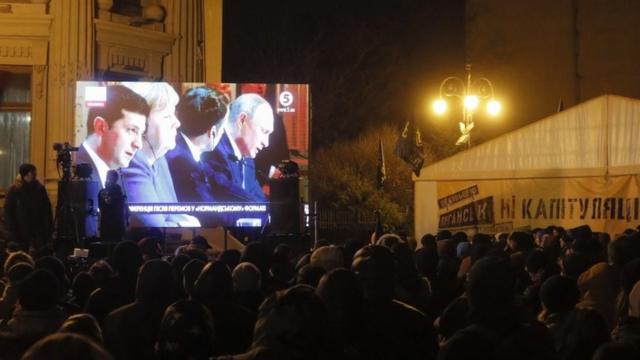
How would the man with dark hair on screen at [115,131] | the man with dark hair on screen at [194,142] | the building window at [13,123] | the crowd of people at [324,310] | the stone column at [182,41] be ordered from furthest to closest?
the stone column at [182,41] < the building window at [13,123] < the man with dark hair on screen at [194,142] < the man with dark hair on screen at [115,131] < the crowd of people at [324,310]

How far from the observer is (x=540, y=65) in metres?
45.3

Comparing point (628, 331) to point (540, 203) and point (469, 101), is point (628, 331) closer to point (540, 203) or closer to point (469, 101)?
A: point (540, 203)

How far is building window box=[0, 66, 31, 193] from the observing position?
20.2 m

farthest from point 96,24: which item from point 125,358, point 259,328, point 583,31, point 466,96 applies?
point 583,31

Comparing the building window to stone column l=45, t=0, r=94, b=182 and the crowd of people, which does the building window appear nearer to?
stone column l=45, t=0, r=94, b=182

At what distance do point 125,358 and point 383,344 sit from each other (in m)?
1.58

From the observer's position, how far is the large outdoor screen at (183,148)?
1764 centimetres

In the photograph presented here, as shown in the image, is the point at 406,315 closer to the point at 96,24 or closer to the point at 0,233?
the point at 0,233

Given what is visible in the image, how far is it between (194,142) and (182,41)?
4360 mm

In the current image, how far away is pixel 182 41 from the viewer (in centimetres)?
2162

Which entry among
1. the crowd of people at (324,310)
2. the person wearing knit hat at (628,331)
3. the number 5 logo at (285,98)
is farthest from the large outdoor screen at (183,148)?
the person wearing knit hat at (628,331)

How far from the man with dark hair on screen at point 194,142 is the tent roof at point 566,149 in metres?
6.84

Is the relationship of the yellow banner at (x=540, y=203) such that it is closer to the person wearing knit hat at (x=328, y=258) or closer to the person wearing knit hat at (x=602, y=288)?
the person wearing knit hat at (x=602, y=288)

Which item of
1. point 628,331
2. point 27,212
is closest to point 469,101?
point 27,212
